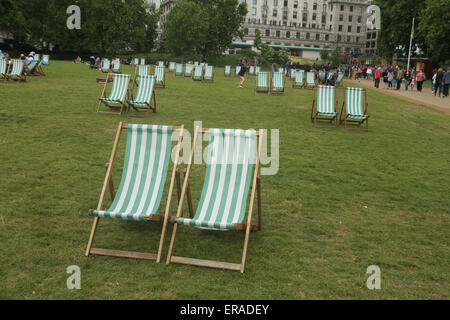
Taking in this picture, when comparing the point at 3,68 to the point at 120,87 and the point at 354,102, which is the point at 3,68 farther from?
the point at 354,102

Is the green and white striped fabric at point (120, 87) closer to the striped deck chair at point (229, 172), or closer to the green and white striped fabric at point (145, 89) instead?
the green and white striped fabric at point (145, 89)

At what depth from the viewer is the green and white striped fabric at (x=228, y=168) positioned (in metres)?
4.16

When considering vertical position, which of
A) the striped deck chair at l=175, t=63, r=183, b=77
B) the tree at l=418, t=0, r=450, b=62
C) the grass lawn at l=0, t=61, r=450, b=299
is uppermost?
the tree at l=418, t=0, r=450, b=62

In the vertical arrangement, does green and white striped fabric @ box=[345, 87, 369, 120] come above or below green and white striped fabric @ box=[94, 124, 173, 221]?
above

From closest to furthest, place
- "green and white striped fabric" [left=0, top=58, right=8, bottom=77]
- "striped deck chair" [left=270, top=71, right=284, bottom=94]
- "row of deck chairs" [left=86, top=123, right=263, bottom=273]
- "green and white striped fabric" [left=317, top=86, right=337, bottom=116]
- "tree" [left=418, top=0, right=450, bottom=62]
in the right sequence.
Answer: "row of deck chairs" [left=86, top=123, right=263, bottom=273] < "green and white striped fabric" [left=317, top=86, right=337, bottom=116] < "green and white striped fabric" [left=0, top=58, right=8, bottom=77] < "striped deck chair" [left=270, top=71, right=284, bottom=94] < "tree" [left=418, top=0, right=450, bottom=62]

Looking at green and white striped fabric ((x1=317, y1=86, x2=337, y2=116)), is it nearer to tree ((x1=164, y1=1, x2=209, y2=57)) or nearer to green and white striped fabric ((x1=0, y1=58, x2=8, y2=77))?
green and white striped fabric ((x1=0, y1=58, x2=8, y2=77))

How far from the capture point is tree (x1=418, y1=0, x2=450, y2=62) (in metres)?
35.2

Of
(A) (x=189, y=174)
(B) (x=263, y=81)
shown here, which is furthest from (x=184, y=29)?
(A) (x=189, y=174)

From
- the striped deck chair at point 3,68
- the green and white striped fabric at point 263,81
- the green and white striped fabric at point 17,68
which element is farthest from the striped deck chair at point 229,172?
the striped deck chair at point 3,68

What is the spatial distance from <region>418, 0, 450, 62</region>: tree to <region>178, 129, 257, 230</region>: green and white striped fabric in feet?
122

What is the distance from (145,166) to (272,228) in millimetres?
1510

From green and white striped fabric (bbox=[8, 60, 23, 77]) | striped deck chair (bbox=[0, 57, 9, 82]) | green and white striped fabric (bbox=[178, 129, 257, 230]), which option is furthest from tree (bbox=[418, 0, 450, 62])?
green and white striped fabric (bbox=[178, 129, 257, 230])

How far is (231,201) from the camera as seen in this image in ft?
13.6
